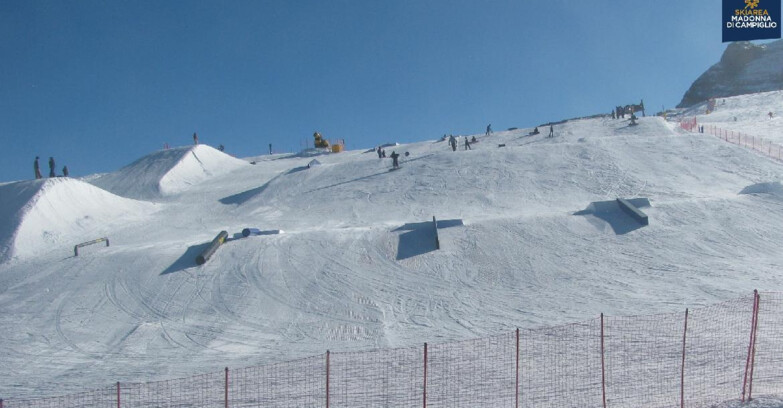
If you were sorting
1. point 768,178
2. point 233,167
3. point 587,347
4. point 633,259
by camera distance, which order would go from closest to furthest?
point 587,347, point 633,259, point 768,178, point 233,167

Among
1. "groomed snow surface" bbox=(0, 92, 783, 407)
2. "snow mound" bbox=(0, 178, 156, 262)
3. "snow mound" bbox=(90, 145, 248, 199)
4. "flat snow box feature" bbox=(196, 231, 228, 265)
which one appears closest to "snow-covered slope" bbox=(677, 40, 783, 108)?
"groomed snow surface" bbox=(0, 92, 783, 407)

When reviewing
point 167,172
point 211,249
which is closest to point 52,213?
point 211,249

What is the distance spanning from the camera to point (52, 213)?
24.2m

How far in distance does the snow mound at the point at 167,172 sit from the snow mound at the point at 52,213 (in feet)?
17.2

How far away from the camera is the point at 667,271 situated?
631 inches

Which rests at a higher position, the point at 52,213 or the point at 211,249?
the point at 52,213

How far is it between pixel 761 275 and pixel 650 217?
471cm

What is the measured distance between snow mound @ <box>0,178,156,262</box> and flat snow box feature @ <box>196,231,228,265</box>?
23.2 feet

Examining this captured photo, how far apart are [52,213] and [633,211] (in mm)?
22330

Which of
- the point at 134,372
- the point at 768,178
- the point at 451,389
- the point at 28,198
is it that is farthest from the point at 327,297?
the point at 768,178

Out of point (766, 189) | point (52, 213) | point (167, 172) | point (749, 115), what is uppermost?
point (749, 115)

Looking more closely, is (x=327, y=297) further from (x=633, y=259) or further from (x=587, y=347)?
(x=633, y=259)

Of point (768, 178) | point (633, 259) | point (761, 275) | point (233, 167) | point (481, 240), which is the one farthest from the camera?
point (233, 167)

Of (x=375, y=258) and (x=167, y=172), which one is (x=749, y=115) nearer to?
(x=375, y=258)
